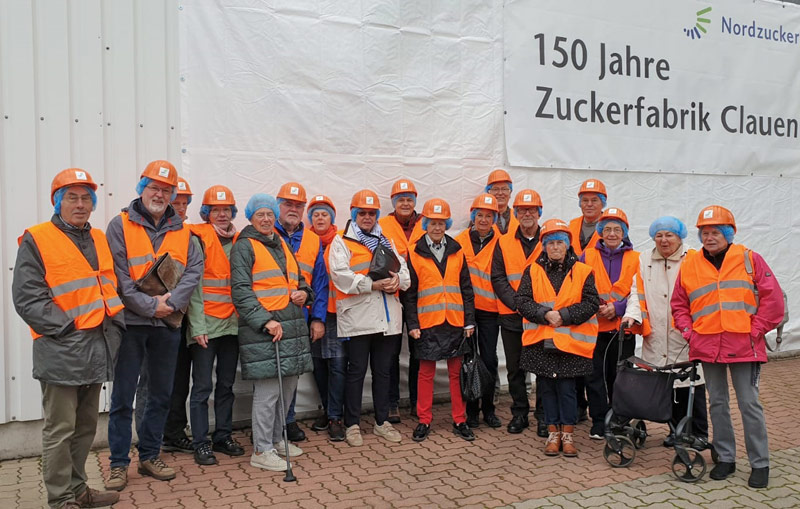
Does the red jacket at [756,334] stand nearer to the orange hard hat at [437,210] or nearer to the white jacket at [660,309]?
the white jacket at [660,309]

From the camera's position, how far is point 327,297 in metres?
5.74

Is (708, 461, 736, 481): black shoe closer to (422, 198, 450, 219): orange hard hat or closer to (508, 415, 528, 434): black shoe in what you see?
(508, 415, 528, 434): black shoe

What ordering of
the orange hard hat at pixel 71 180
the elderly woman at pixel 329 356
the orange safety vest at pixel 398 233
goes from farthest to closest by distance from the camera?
the orange safety vest at pixel 398 233, the elderly woman at pixel 329 356, the orange hard hat at pixel 71 180

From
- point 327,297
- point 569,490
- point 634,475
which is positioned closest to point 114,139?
point 327,297

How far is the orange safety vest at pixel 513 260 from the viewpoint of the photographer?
5914mm

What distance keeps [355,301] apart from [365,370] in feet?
1.87

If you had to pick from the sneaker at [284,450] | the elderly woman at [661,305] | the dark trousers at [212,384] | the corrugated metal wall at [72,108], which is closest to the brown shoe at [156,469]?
the dark trousers at [212,384]

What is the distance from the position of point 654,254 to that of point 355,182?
2699 mm

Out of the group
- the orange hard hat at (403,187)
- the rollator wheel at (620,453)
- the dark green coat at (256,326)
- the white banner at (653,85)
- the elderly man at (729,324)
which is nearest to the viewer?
the elderly man at (729,324)

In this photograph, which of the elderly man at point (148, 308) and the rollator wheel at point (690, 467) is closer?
the elderly man at point (148, 308)

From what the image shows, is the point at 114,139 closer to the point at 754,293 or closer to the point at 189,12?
the point at 189,12

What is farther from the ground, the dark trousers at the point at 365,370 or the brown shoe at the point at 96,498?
the dark trousers at the point at 365,370

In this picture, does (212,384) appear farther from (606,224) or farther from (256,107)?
(606,224)

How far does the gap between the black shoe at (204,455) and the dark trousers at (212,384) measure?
0.03 meters
